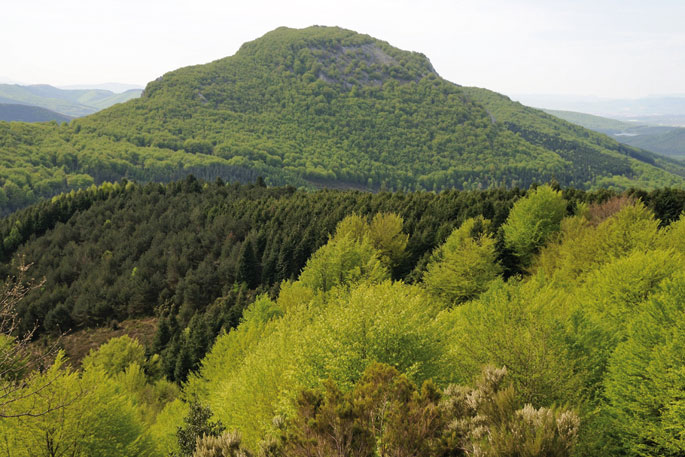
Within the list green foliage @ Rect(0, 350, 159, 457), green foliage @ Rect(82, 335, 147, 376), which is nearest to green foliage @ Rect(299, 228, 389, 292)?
green foliage @ Rect(82, 335, 147, 376)

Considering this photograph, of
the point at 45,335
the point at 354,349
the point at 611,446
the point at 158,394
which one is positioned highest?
the point at 354,349

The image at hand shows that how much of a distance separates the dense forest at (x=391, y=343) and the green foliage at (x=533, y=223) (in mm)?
338

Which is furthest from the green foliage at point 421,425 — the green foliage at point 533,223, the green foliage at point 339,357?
the green foliage at point 533,223

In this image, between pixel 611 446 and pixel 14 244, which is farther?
pixel 14 244

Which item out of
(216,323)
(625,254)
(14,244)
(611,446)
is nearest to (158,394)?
(216,323)

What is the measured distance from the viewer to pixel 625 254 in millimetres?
40312

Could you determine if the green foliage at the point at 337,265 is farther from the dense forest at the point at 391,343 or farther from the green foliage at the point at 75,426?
the green foliage at the point at 75,426

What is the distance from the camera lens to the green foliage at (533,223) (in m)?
56.0

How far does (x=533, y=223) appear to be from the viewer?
187 ft

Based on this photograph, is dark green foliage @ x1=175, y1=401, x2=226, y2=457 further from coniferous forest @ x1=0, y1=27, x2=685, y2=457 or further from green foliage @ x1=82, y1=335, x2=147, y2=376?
green foliage @ x1=82, y1=335, x2=147, y2=376

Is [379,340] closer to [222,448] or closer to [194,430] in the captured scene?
[194,430]

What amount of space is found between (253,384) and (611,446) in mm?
19079

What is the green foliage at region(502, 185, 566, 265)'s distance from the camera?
56000mm

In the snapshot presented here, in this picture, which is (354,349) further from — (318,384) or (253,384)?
(253,384)
